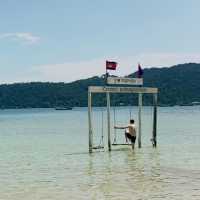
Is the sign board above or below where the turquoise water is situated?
above

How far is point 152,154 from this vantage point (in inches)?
1116

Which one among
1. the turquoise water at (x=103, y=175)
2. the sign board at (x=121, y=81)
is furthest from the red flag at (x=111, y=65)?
the turquoise water at (x=103, y=175)

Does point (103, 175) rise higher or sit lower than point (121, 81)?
lower

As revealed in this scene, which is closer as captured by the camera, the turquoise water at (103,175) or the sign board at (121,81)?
the turquoise water at (103,175)

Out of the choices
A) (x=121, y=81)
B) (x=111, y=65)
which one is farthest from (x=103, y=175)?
(x=111, y=65)

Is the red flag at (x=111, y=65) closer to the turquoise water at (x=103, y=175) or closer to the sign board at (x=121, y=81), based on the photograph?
the sign board at (x=121, y=81)

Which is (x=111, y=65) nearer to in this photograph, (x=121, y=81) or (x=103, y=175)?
(x=121, y=81)

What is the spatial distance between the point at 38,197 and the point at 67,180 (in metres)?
3.28

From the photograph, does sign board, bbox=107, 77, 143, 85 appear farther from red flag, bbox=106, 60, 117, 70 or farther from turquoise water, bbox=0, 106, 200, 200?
turquoise water, bbox=0, 106, 200, 200

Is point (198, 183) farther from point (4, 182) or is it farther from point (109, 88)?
point (109, 88)

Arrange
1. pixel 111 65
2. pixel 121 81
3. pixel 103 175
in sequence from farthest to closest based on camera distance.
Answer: pixel 121 81 < pixel 111 65 < pixel 103 175

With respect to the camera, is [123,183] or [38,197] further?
[123,183]

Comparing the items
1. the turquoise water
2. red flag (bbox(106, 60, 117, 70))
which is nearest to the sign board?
red flag (bbox(106, 60, 117, 70))

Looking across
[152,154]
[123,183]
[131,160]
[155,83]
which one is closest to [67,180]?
[123,183]
